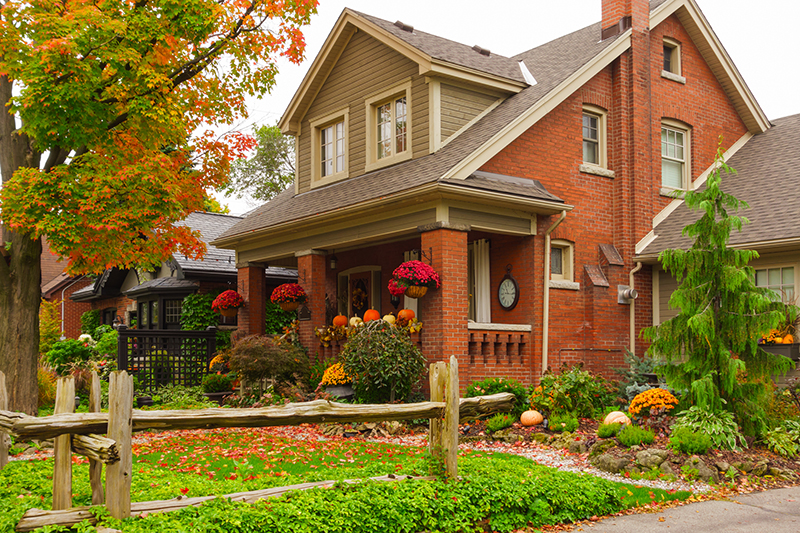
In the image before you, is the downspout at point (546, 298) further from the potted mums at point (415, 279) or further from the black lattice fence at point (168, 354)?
the black lattice fence at point (168, 354)

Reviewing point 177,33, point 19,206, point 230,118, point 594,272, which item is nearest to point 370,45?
point 230,118

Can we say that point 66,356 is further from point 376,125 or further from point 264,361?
point 376,125

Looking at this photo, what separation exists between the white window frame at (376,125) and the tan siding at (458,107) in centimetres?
83

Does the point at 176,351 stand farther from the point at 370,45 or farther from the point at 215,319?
the point at 370,45

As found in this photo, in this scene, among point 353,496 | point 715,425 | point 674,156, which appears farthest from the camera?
point 674,156

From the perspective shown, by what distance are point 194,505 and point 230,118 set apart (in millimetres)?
10418

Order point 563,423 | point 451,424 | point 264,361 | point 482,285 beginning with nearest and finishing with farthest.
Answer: point 451,424 < point 563,423 < point 264,361 < point 482,285

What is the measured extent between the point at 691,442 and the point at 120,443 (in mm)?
7106

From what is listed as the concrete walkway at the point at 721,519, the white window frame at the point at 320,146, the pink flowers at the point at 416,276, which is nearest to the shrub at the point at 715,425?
the concrete walkway at the point at 721,519

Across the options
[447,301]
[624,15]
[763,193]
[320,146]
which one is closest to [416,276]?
[447,301]

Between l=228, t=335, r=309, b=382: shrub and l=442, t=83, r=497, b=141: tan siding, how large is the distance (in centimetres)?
573

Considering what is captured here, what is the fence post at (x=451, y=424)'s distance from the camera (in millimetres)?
7191

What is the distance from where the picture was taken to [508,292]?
14.6 metres

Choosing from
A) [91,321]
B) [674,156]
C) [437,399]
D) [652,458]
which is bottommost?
[652,458]
